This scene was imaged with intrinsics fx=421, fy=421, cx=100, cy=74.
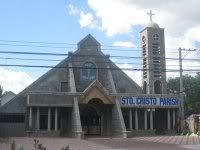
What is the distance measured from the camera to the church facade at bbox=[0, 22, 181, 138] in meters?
41.0

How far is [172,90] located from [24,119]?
127 feet

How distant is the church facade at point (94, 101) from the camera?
41.0 meters

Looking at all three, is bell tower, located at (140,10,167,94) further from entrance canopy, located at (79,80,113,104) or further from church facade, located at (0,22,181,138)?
entrance canopy, located at (79,80,113,104)

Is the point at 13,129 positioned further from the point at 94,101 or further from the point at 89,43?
the point at 89,43

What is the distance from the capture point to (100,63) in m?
46.0

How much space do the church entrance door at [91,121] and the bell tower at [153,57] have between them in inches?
262

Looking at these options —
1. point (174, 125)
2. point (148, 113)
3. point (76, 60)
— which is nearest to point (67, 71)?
point (76, 60)

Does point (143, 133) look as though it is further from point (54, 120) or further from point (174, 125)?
point (54, 120)

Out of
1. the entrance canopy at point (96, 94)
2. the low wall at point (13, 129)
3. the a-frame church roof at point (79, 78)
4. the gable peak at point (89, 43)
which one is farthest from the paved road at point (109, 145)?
the gable peak at point (89, 43)

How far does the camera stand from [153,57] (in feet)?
150

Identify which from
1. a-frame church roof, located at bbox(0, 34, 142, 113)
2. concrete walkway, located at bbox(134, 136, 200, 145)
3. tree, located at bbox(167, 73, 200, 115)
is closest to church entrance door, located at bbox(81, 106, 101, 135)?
a-frame church roof, located at bbox(0, 34, 142, 113)

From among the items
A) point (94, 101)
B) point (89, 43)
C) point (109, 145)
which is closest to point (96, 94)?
point (94, 101)

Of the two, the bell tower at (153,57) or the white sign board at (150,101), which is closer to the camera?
the white sign board at (150,101)

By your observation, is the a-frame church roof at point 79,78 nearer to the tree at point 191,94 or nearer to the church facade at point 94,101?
the church facade at point 94,101
